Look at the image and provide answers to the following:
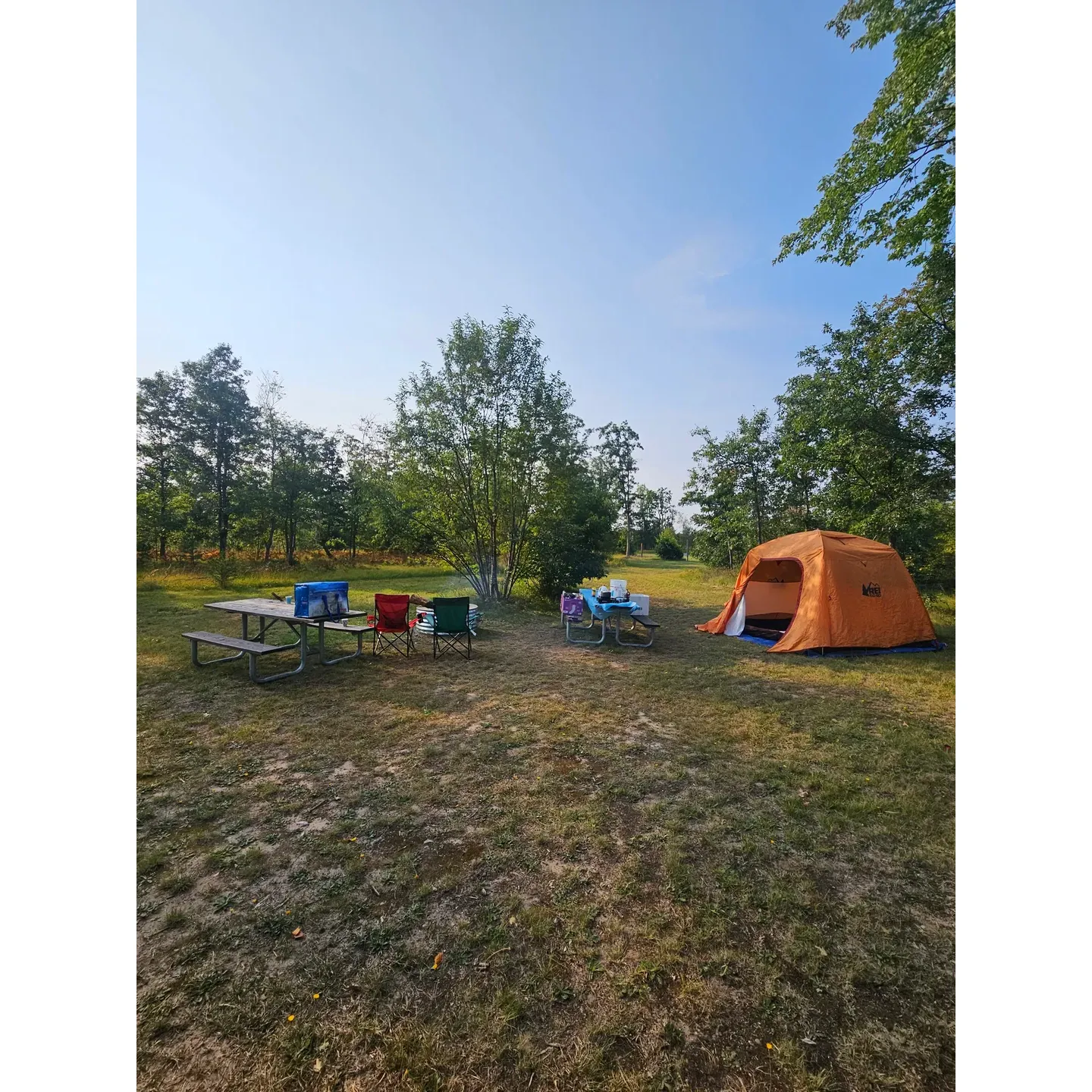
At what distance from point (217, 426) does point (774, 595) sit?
2375cm

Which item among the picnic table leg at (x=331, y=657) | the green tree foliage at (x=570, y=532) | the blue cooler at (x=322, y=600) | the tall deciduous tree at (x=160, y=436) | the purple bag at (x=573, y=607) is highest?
the tall deciduous tree at (x=160, y=436)

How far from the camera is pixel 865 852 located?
9.11ft

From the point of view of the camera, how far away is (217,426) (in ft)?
67.1

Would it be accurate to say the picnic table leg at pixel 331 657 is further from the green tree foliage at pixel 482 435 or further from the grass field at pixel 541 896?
the green tree foliage at pixel 482 435

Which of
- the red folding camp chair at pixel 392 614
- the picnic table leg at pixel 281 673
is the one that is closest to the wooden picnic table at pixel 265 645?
the picnic table leg at pixel 281 673

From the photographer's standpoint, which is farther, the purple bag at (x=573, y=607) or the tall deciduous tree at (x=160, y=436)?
the tall deciduous tree at (x=160, y=436)

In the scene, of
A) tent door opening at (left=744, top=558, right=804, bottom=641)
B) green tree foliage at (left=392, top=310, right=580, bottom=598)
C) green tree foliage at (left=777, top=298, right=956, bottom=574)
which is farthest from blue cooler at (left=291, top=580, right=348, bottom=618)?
green tree foliage at (left=777, top=298, right=956, bottom=574)

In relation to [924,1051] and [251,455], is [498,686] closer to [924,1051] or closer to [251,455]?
[924,1051]

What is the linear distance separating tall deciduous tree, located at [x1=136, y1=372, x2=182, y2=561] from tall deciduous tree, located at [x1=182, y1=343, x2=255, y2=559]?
2.10 feet

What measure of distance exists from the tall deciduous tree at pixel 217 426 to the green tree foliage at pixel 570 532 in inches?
613

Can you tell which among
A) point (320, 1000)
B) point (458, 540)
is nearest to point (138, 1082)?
point (320, 1000)

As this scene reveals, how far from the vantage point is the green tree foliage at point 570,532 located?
41.4ft

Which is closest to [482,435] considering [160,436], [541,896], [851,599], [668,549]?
[851,599]
